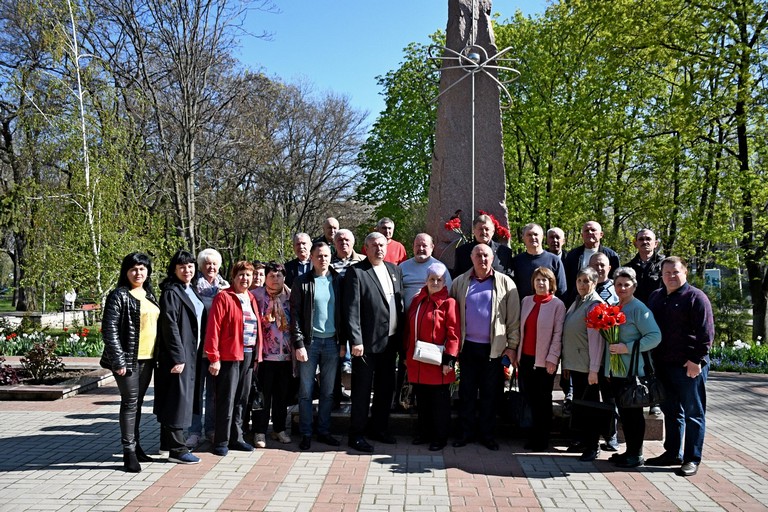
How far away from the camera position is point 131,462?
5270 millimetres

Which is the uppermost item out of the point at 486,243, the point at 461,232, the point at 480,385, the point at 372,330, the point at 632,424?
the point at 461,232

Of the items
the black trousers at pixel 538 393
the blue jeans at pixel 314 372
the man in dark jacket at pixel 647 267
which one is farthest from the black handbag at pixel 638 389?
the blue jeans at pixel 314 372

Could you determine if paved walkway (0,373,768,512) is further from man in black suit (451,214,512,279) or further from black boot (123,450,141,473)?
man in black suit (451,214,512,279)

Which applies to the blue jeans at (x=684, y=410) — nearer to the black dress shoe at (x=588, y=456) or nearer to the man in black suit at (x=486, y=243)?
the black dress shoe at (x=588, y=456)

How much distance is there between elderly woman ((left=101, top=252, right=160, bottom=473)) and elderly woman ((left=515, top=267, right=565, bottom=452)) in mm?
3331

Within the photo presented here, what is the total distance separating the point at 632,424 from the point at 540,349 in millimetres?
987

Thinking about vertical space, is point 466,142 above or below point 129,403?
above

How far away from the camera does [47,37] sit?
17.0 meters

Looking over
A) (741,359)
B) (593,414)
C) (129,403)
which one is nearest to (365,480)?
(129,403)

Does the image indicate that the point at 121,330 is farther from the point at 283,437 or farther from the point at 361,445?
the point at 361,445

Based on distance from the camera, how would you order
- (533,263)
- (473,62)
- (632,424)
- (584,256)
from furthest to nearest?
(473,62), (584,256), (533,263), (632,424)

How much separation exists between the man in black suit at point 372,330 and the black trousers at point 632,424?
2021mm

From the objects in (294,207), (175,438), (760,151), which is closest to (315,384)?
(175,438)

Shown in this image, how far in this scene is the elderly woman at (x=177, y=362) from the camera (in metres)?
5.41
